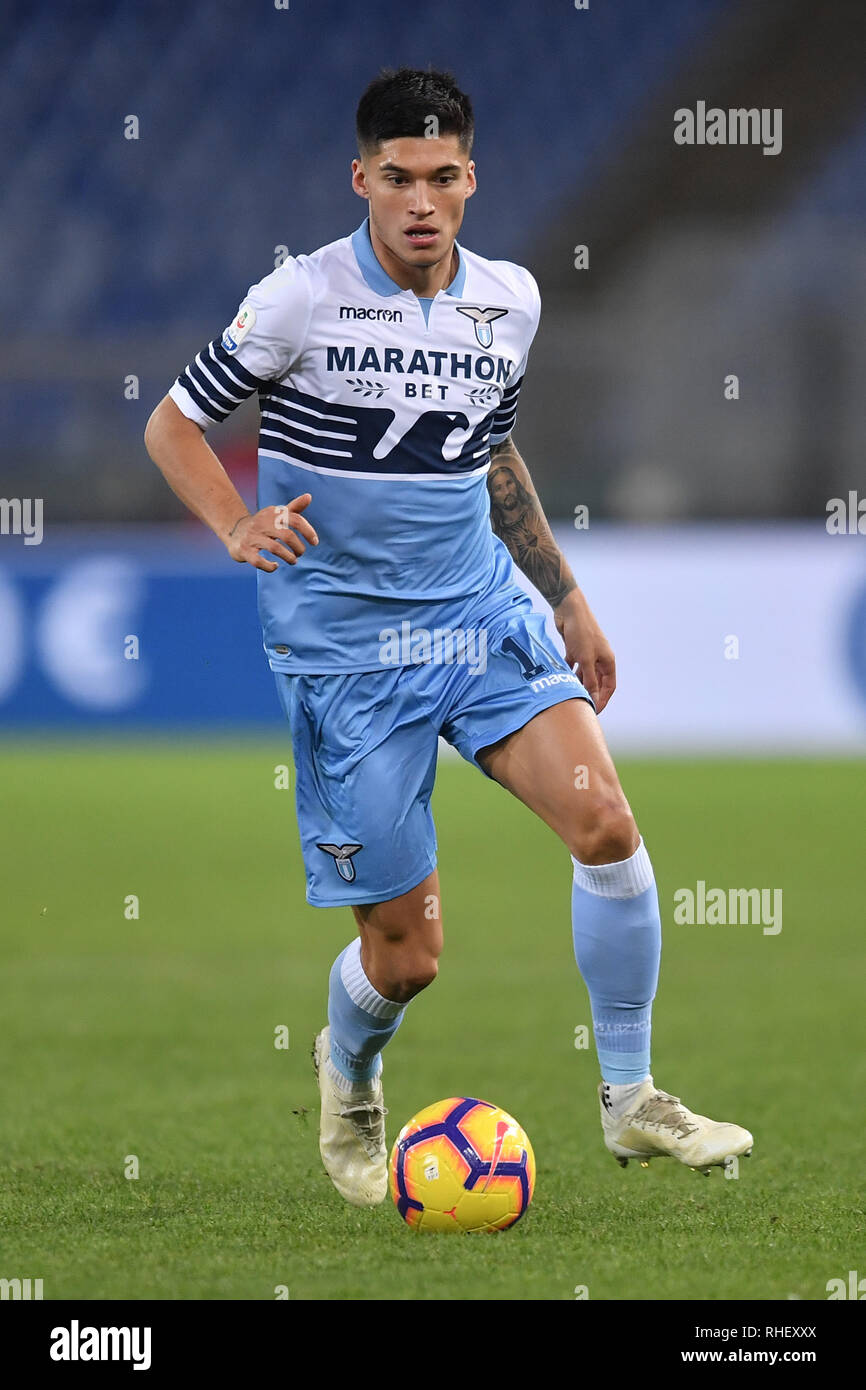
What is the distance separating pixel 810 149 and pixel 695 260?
349 cm

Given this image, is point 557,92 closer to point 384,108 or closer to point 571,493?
point 571,493

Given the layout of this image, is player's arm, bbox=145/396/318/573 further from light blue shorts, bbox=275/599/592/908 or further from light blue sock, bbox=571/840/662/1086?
light blue sock, bbox=571/840/662/1086

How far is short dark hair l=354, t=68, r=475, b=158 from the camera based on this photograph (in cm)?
409

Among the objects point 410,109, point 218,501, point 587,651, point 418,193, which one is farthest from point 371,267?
point 587,651

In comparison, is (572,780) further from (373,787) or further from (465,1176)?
(465,1176)

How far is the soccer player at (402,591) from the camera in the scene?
406 cm

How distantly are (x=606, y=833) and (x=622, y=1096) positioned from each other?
58 centimetres

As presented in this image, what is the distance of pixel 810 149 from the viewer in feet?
61.6

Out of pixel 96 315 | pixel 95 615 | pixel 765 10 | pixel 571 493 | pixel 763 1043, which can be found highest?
pixel 765 10

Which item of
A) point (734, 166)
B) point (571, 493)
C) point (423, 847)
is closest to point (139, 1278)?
point (423, 847)

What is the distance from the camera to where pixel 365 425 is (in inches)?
165

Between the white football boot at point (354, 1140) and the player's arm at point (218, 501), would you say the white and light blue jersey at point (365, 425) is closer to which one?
the player's arm at point (218, 501)

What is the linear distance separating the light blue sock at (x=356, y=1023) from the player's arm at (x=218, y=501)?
112 cm

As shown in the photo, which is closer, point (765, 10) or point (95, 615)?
point (95, 615)
